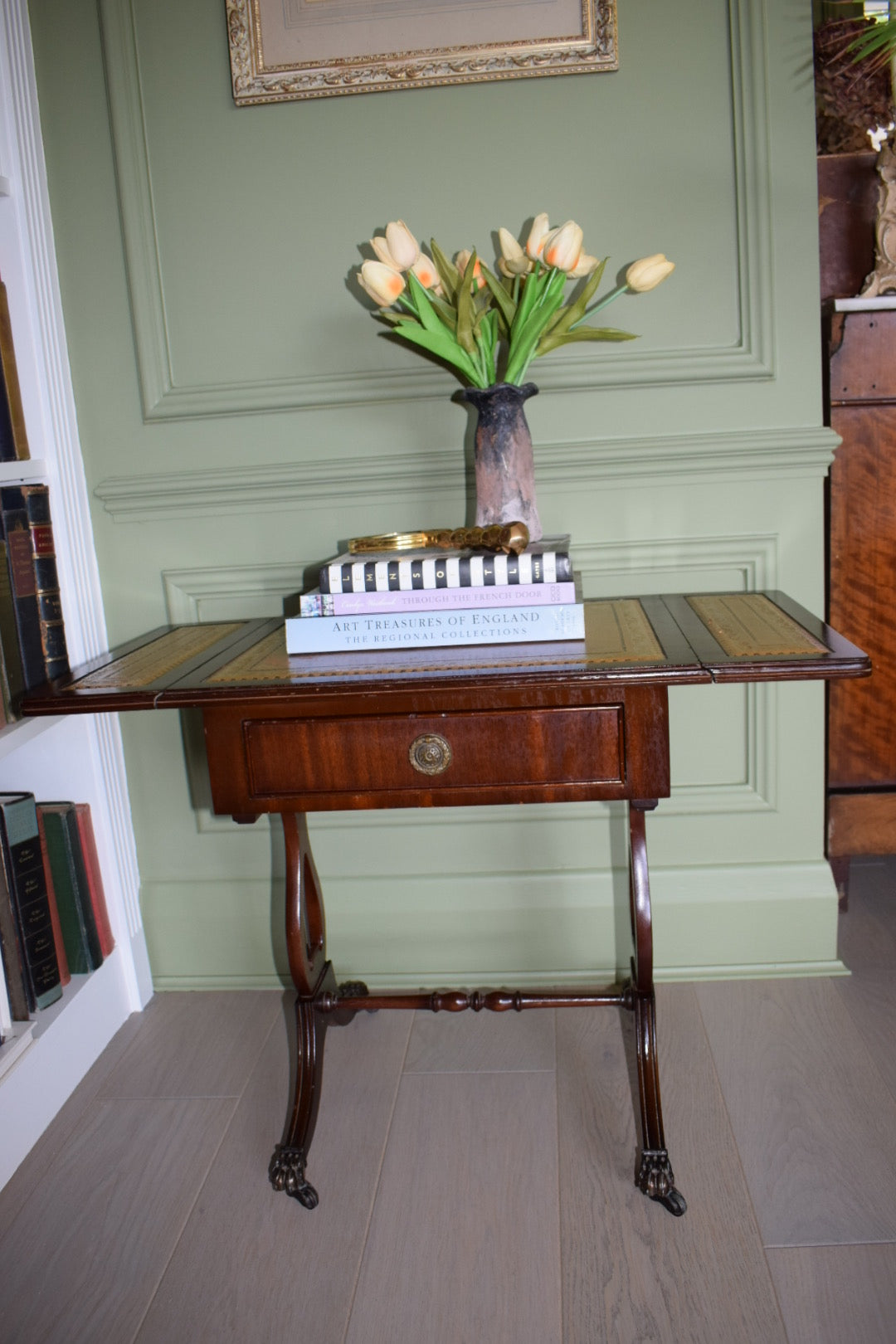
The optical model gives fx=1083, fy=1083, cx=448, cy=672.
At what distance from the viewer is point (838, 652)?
4.50ft

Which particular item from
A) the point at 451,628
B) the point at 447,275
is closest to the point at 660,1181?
the point at 451,628

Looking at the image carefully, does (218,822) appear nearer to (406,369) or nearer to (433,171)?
(406,369)

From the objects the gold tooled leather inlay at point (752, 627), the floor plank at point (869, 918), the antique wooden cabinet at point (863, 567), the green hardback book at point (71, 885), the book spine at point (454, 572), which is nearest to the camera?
the gold tooled leather inlay at point (752, 627)

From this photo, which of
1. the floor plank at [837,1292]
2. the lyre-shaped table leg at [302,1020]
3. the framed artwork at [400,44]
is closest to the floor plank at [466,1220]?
the lyre-shaped table leg at [302,1020]

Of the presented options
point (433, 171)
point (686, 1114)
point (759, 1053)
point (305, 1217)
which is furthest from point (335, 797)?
point (433, 171)

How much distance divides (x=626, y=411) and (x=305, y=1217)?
1.44m

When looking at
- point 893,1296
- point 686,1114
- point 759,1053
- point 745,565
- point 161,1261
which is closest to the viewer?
point 893,1296

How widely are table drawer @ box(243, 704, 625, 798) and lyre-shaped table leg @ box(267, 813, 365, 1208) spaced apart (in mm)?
263

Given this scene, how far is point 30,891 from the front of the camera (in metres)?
1.83

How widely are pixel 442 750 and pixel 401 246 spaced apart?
779 millimetres

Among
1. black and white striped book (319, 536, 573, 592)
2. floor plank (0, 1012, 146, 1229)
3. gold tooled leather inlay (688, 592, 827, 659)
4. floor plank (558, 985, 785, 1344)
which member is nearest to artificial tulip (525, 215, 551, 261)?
black and white striped book (319, 536, 573, 592)

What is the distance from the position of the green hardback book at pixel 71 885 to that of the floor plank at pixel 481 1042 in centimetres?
62

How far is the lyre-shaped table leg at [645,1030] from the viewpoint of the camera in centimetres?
156

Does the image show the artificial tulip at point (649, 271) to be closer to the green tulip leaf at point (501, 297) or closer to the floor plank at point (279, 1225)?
the green tulip leaf at point (501, 297)
